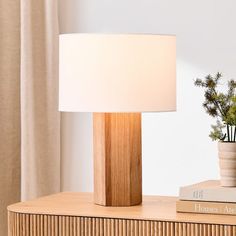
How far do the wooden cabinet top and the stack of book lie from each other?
0.9 inches

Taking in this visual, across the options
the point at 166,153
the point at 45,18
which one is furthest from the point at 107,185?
the point at 45,18

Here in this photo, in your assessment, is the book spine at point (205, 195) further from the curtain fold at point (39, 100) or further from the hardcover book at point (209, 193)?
the curtain fold at point (39, 100)

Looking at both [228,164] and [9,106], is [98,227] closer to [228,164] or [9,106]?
[228,164]

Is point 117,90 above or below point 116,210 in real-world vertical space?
above

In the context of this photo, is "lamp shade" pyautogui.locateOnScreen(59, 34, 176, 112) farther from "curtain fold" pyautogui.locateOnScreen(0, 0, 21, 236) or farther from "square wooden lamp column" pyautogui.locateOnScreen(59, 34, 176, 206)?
"curtain fold" pyautogui.locateOnScreen(0, 0, 21, 236)

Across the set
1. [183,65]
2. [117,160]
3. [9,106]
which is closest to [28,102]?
[9,106]

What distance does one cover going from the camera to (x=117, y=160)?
2020 mm

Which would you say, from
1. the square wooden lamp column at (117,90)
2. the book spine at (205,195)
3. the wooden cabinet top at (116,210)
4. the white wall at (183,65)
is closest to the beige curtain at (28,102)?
the white wall at (183,65)

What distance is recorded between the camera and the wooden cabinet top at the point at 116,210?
5.96 ft

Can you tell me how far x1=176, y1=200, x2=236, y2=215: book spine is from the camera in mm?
1850

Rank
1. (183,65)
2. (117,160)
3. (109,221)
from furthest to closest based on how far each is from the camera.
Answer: (183,65) → (117,160) → (109,221)

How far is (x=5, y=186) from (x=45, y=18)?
27.7 inches

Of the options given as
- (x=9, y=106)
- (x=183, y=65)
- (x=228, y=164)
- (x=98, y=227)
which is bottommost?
(x=98, y=227)

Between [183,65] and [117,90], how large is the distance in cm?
82
